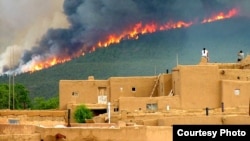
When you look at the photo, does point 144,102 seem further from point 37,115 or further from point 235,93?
point 37,115

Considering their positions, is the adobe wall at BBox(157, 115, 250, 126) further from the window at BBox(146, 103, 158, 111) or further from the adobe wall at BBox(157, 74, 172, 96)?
the adobe wall at BBox(157, 74, 172, 96)

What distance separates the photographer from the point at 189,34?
315 feet

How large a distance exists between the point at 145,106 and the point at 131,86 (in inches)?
166

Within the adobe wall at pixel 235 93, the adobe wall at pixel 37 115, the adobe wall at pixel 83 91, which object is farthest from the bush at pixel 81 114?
the adobe wall at pixel 235 93

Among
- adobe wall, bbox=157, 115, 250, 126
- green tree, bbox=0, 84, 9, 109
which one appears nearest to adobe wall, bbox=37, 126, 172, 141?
adobe wall, bbox=157, 115, 250, 126

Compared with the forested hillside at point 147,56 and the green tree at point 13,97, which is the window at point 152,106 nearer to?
the green tree at point 13,97

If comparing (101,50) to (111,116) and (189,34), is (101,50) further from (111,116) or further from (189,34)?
(111,116)

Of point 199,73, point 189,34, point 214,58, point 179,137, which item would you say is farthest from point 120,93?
point 189,34

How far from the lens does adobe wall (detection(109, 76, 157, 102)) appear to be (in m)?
41.9

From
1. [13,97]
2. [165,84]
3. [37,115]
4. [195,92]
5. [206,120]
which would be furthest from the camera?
[13,97]

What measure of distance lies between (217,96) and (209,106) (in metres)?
0.67

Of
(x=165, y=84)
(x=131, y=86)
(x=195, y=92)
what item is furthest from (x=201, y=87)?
(x=131, y=86)

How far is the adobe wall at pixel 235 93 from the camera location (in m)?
37.8

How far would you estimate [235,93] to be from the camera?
3809cm
